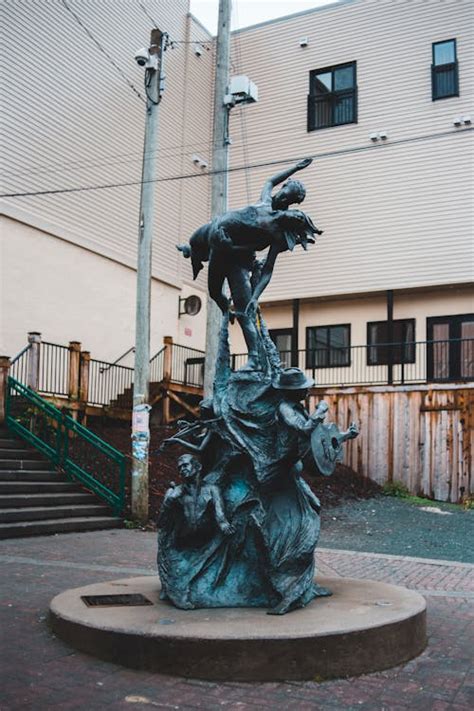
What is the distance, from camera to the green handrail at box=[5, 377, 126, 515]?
44.9 feet

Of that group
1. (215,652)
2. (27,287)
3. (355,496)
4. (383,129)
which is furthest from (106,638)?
(383,129)

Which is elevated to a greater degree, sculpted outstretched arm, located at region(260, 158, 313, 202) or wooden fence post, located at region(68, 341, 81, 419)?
sculpted outstretched arm, located at region(260, 158, 313, 202)

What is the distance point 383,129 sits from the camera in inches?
920

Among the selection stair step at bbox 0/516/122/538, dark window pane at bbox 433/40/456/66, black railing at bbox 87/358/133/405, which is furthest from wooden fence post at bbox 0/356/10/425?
dark window pane at bbox 433/40/456/66

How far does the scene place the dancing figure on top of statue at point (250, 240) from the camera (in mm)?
6730

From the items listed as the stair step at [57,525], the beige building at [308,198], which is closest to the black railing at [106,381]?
the beige building at [308,198]

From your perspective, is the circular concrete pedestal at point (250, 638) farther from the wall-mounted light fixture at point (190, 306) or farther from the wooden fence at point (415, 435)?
the wall-mounted light fixture at point (190, 306)

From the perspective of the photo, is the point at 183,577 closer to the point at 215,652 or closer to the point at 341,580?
the point at 215,652

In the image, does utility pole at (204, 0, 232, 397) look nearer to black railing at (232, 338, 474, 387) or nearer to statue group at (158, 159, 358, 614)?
black railing at (232, 338, 474, 387)

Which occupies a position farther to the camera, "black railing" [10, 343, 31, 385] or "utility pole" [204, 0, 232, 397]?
"black railing" [10, 343, 31, 385]

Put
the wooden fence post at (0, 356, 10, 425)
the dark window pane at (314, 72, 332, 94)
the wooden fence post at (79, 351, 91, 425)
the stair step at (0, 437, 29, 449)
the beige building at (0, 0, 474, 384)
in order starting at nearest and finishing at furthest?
the stair step at (0, 437, 29, 449) < the wooden fence post at (0, 356, 10, 425) < the wooden fence post at (79, 351, 91, 425) < the beige building at (0, 0, 474, 384) < the dark window pane at (314, 72, 332, 94)

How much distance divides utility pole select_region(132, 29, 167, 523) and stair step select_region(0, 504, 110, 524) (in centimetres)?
69

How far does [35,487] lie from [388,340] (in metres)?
13.0

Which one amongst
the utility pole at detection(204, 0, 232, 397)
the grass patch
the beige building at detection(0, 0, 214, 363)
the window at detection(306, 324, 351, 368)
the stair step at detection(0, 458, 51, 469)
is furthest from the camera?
the window at detection(306, 324, 351, 368)
